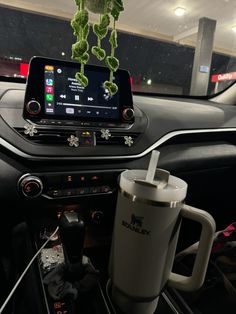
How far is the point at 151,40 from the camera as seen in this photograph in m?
1.73

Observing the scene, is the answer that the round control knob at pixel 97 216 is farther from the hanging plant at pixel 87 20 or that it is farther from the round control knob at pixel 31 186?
the hanging plant at pixel 87 20

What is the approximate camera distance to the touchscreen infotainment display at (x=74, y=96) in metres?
0.83

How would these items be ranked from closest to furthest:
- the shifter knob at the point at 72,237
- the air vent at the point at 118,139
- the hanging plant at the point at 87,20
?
the hanging plant at the point at 87,20
the shifter knob at the point at 72,237
the air vent at the point at 118,139

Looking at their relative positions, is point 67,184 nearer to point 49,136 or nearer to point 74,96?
A: point 49,136

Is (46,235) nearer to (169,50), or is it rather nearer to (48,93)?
(48,93)

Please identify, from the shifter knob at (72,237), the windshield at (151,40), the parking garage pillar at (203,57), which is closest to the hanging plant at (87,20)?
the windshield at (151,40)


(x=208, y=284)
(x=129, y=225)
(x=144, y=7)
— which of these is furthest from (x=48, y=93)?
(x=144, y=7)

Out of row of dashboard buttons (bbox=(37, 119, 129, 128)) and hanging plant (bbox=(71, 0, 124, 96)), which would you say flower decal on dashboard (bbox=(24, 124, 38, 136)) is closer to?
row of dashboard buttons (bbox=(37, 119, 129, 128))

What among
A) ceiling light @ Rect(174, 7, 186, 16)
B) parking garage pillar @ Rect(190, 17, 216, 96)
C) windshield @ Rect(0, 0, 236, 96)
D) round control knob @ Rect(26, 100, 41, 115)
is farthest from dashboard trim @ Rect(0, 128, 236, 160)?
ceiling light @ Rect(174, 7, 186, 16)

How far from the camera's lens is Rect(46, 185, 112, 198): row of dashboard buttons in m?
0.79

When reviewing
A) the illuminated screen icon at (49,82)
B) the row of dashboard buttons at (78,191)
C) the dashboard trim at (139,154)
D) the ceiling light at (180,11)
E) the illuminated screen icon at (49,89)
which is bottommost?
the row of dashboard buttons at (78,191)

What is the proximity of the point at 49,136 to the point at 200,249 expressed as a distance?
508 millimetres

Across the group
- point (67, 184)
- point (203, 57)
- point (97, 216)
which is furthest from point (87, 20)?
point (203, 57)

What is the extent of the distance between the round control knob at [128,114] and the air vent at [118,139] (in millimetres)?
52
